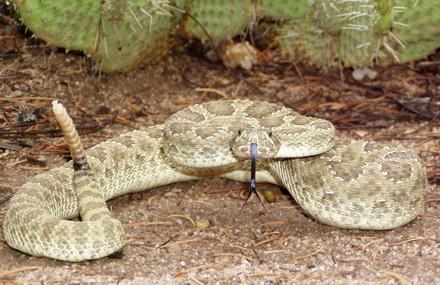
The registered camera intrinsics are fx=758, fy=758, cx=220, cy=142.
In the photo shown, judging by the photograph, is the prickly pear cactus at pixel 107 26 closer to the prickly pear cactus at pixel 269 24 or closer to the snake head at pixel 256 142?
the prickly pear cactus at pixel 269 24

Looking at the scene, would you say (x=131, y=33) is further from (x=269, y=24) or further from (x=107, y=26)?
(x=269, y=24)

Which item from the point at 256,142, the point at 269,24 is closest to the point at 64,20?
the point at 256,142

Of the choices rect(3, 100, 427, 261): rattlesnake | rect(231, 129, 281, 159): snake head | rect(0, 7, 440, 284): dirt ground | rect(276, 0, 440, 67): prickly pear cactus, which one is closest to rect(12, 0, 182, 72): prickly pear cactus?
rect(0, 7, 440, 284): dirt ground

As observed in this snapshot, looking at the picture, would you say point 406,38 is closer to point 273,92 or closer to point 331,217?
point 273,92

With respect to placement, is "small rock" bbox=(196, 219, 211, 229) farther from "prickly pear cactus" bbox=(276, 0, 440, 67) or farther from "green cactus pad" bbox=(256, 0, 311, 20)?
"green cactus pad" bbox=(256, 0, 311, 20)

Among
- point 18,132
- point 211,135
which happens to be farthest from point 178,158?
point 18,132
